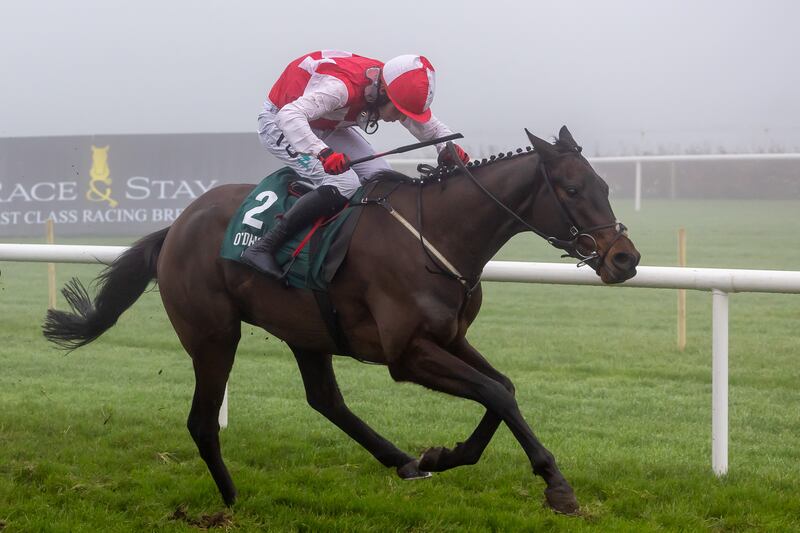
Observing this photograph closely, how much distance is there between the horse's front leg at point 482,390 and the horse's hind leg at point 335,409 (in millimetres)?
838

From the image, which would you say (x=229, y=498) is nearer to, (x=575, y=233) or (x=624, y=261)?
(x=575, y=233)

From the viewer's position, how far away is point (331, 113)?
4148 millimetres

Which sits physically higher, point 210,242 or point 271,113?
point 271,113

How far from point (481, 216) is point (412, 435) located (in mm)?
1828

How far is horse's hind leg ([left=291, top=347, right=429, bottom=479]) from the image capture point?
441 cm

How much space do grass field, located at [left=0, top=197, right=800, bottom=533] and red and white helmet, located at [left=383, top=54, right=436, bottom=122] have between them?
1.54 m

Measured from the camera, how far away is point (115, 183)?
633 inches

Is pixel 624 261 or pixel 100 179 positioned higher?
pixel 100 179

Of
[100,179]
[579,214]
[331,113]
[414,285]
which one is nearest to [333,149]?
[331,113]

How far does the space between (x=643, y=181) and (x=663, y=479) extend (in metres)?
15.0

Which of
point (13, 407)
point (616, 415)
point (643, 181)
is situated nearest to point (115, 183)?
point (643, 181)

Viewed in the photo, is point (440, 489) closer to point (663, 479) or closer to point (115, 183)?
point (663, 479)

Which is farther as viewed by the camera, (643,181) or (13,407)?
(643,181)

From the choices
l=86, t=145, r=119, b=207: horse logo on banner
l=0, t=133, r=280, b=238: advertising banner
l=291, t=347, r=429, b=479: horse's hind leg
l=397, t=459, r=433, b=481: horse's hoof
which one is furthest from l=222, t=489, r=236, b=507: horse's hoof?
l=86, t=145, r=119, b=207: horse logo on banner
